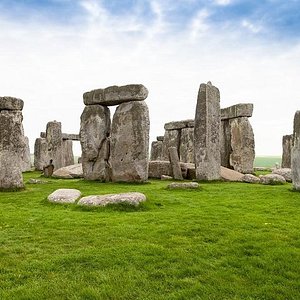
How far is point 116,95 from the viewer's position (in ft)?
57.9

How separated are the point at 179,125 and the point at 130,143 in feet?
39.5

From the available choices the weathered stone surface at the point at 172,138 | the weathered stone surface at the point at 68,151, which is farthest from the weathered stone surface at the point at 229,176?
the weathered stone surface at the point at 68,151

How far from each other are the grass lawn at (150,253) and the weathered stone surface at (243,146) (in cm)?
1327

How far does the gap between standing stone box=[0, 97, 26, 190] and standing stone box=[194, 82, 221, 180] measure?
7.59m

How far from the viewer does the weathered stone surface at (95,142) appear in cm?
1852

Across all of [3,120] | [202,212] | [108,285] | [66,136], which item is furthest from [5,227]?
[66,136]

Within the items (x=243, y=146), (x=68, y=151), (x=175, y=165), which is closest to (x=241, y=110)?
(x=243, y=146)

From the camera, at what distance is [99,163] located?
1859 centimetres

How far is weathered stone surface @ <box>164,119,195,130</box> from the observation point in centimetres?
2799

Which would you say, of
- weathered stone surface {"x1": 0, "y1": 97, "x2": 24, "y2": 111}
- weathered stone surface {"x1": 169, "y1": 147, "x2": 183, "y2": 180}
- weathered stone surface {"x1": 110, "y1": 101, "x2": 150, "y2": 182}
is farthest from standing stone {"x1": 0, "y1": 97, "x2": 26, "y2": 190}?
weathered stone surface {"x1": 169, "y1": 147, "x2": 183, "y2": 180}

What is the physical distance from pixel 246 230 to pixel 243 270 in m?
1.98

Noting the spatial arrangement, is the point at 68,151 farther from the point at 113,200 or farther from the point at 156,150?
the point at 113,200

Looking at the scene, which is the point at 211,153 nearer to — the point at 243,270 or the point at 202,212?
the point at 202,212

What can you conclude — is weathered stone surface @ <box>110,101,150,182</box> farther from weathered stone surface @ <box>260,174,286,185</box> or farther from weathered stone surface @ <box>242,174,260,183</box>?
weathered stone surface @ <box>260,174,286,185</box>
